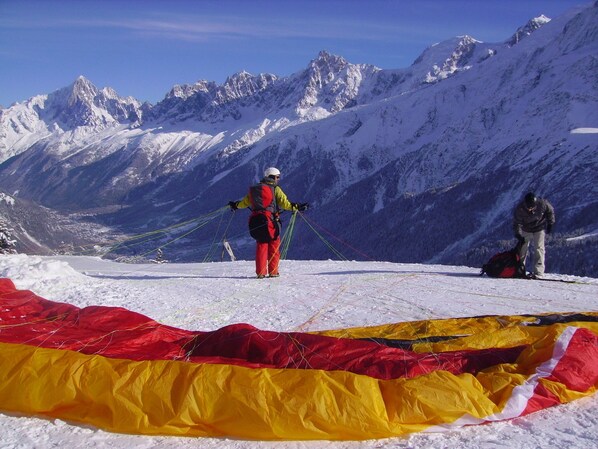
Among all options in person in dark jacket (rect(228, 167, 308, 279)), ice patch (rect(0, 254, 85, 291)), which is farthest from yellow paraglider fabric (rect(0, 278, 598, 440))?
person in dark jacket (rect(228, 167, 308, 279))

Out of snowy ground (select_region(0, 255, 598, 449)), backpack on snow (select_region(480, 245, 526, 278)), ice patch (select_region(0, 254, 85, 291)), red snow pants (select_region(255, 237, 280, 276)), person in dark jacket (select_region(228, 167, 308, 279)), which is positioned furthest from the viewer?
backpack on snow (select_region(480, 245, 526, 278))

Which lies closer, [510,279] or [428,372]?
[428,372]

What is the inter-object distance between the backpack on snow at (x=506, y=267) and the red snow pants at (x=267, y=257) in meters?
5.14

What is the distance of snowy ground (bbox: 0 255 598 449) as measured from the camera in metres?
4.81

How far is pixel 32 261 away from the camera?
41.6ft

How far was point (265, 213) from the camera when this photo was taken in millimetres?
13078

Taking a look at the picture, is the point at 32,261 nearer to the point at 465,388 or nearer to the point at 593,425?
the point at 465,388

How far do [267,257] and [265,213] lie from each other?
3.71 feet

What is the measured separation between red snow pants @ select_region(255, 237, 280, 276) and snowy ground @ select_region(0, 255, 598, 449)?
0.41m

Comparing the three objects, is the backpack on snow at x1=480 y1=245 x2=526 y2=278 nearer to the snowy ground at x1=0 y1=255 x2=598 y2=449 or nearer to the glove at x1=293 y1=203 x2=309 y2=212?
the snowy ground at x1=0 y1=255 x2=598 y2=449

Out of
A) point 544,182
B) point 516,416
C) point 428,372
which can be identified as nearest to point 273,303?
point 428,372

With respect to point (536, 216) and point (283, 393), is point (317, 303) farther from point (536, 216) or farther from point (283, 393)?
point (536, 216)

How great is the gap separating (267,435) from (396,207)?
173472 millimetres

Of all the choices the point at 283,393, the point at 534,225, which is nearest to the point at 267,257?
the point at 534,225
